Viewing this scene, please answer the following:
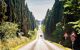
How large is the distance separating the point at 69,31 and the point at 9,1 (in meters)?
20.7

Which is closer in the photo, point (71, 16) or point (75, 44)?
point (75, 44)

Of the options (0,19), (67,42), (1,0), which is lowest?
(67,42)

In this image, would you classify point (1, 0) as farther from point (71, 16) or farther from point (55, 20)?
point (55, 20)

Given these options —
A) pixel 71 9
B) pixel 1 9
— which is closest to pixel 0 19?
pixel 1 9

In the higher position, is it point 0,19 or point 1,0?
point 1,0

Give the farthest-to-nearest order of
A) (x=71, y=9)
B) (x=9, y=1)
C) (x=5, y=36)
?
1. (x=9, y=1)
2. (x=71, y=9)
3. (x=5, y=36)

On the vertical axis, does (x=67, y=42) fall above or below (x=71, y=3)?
below

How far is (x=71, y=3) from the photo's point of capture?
49.6m

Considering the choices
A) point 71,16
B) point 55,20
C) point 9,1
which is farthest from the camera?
point 55,20

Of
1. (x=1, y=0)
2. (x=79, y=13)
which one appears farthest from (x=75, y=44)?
(x=1, y=0)

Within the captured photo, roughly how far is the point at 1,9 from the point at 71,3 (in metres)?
13.6

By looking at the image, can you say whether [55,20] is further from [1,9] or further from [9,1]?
[1,9]

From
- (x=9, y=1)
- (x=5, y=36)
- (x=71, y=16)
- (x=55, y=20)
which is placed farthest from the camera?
(x=55, y=20)

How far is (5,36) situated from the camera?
47625 millimetres
